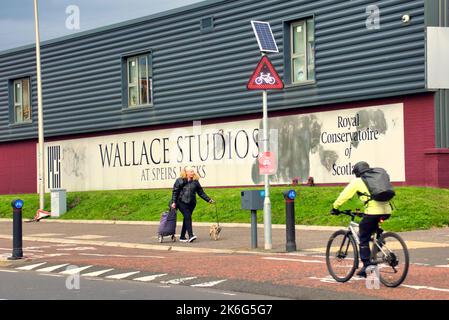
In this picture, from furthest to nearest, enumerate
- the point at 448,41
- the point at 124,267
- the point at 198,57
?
1. the point at 198,57
2. the point at 448,41
3. the point at 124,267

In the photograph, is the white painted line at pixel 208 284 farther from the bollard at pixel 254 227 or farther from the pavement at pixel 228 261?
the bollard at pixel 254 227

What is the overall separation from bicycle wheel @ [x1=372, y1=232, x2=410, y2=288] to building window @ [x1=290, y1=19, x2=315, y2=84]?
17888 mm

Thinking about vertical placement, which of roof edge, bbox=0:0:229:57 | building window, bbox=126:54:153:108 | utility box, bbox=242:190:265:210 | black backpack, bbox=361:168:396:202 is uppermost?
roof edge, bbox=0:0:229:57

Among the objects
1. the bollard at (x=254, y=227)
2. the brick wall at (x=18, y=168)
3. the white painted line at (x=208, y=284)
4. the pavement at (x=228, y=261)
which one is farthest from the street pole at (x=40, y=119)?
the white painted line at (x=208, y=284)

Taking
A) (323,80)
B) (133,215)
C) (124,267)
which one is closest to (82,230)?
(133,215)

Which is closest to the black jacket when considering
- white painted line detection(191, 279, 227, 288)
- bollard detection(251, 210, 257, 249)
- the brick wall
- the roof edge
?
bollard detection(251, 210, 257, 249)

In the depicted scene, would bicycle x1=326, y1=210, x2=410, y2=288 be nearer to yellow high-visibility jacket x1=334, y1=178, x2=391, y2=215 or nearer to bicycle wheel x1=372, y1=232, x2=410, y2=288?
bicycle wheel x1=372, y1=232, x2=410, y2=288

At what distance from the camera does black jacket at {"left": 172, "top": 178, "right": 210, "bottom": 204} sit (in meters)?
21.5

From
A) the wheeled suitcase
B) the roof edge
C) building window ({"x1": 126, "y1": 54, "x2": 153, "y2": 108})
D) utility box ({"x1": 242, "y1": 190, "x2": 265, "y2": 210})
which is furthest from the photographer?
building window ({"x1": 126, "y1": 54, "x2": 153, "y2": 108})

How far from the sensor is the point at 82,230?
90.0 ft

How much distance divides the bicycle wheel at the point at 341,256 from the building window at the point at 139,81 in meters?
23.6

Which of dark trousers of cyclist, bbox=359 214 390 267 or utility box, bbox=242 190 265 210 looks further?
utility box, bbox=242 190 265 210
